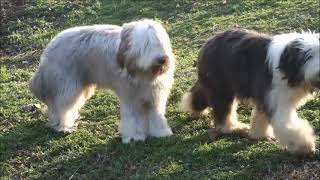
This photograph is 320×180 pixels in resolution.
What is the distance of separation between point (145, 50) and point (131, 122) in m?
0.92

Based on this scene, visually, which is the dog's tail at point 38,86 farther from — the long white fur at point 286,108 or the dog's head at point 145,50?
the long white fur at point 286,108

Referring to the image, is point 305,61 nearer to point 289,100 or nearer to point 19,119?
point 289,100

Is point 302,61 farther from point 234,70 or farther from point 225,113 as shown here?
point 225,113

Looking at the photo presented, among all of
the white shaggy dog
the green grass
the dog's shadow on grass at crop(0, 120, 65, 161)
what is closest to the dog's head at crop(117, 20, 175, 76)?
the white shaggy dog

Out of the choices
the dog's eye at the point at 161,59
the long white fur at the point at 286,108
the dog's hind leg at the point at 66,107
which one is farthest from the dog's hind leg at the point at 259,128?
the dog's hind leg at the point at 66,107

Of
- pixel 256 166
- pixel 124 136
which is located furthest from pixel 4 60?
pixel 256 166

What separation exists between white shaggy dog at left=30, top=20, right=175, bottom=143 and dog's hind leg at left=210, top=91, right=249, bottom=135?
0.57 meters

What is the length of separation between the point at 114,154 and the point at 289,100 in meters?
2.03

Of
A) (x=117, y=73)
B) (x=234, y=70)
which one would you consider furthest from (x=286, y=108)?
(x=117, y=73)

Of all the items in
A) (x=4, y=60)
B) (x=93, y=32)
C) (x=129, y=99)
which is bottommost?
(x=4, y=60)

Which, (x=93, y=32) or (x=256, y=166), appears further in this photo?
(x=93, y=32)

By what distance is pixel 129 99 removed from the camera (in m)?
6.99

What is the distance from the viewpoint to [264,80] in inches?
242

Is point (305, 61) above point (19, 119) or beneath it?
above
